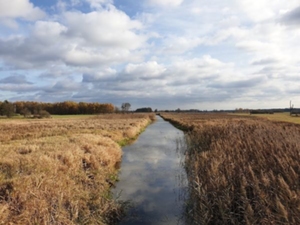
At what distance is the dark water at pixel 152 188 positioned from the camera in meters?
9.34

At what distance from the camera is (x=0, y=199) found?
24.5 feet

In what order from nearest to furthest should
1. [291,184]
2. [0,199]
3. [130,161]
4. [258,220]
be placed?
1. [258,220]
2. [291,184]
3. [0,199]
4. [130,161]

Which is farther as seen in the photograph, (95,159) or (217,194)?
(95,159)

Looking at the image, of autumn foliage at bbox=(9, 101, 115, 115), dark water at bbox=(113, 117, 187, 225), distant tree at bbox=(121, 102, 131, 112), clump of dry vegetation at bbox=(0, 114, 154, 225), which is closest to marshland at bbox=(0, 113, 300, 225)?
A: clump of dry vegetation at bbox=(0, 114, 154, 225)

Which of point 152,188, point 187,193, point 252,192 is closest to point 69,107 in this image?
point 152,188

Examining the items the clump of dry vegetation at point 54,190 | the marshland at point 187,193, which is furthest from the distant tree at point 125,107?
the marshland at point 187,193

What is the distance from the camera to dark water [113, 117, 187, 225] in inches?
368

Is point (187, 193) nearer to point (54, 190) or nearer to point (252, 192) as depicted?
point (252, 192)

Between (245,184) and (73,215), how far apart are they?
14.9 feet

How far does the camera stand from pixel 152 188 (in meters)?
12.6

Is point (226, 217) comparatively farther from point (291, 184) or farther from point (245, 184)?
point (291, 184)

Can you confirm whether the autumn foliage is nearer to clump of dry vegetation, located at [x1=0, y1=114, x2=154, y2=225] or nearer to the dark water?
the dark water

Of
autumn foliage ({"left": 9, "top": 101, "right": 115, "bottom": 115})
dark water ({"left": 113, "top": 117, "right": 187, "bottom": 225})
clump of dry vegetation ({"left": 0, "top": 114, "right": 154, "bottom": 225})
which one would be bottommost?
dark water ({"left": 113, "top": 117, "right": 187, "bottom": 225})

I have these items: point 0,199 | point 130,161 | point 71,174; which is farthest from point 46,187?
point 130,161
